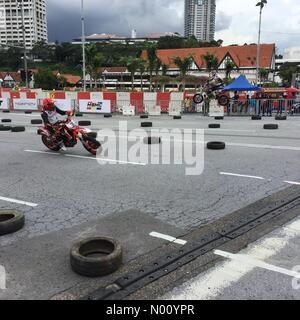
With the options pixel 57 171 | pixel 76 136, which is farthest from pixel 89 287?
pixel 76 136

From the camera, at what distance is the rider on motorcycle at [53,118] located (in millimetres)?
10234

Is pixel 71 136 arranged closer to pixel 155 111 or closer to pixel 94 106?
pixel 155 111

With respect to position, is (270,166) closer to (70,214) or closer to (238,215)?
(238,215)

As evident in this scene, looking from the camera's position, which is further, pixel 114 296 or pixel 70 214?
pixel 70 214

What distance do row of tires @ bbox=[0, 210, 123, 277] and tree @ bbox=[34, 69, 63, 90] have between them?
105279 millimetres

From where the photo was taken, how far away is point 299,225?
189 inches

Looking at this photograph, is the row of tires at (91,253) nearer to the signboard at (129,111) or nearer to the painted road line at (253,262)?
the painted road line at (253,262)

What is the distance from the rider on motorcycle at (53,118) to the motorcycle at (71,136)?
0.11ft

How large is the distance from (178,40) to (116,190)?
16513 centimetres

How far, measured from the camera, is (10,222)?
464 centimetres

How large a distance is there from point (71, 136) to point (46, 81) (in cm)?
10104

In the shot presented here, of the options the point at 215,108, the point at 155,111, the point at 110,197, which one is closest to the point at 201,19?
the point at 155,111

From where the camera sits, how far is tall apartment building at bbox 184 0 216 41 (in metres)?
159

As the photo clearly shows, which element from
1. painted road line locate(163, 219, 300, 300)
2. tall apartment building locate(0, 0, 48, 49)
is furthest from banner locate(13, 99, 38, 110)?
painted road line locate(163, 219, 300, 300)
